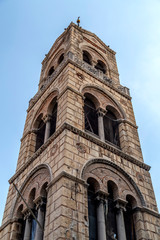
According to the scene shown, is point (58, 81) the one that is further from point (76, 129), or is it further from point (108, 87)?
point (76, 129)

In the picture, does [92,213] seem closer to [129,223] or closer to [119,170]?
[129,223]

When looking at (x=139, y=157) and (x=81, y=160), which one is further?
(x=139, y=157)

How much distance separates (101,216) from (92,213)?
512 mm

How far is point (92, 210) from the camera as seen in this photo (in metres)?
15.0

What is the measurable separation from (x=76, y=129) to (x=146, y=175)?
5174 millimetres

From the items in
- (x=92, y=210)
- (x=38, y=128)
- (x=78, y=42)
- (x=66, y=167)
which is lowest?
(x=92, y=210)

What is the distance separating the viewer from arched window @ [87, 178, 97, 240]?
1420cm

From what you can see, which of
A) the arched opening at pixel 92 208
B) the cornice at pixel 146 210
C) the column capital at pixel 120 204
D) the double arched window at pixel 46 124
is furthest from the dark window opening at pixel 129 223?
the double arched window at pixel 46 124

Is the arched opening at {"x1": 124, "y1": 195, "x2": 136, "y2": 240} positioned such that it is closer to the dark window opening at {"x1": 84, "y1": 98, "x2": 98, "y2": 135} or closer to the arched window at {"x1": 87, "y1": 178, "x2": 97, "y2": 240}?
the arched window at {"x1": 87, "y1": 178, "x2": 97, "y2": 240}

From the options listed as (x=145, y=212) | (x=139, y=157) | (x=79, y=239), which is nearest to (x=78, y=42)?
(x=139, y=157)

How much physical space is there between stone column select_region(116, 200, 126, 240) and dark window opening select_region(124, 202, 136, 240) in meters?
0.74

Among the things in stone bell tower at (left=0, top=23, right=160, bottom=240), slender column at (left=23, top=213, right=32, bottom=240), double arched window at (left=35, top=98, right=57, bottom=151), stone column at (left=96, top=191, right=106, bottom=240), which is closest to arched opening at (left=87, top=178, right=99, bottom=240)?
stone bell tower at (left=0, top=23, right=160, bottom=240)

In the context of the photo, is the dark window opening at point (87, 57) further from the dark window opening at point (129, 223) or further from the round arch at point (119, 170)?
the dark window opening at point (129, 223)

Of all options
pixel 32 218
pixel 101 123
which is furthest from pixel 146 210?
pixel 101 123
